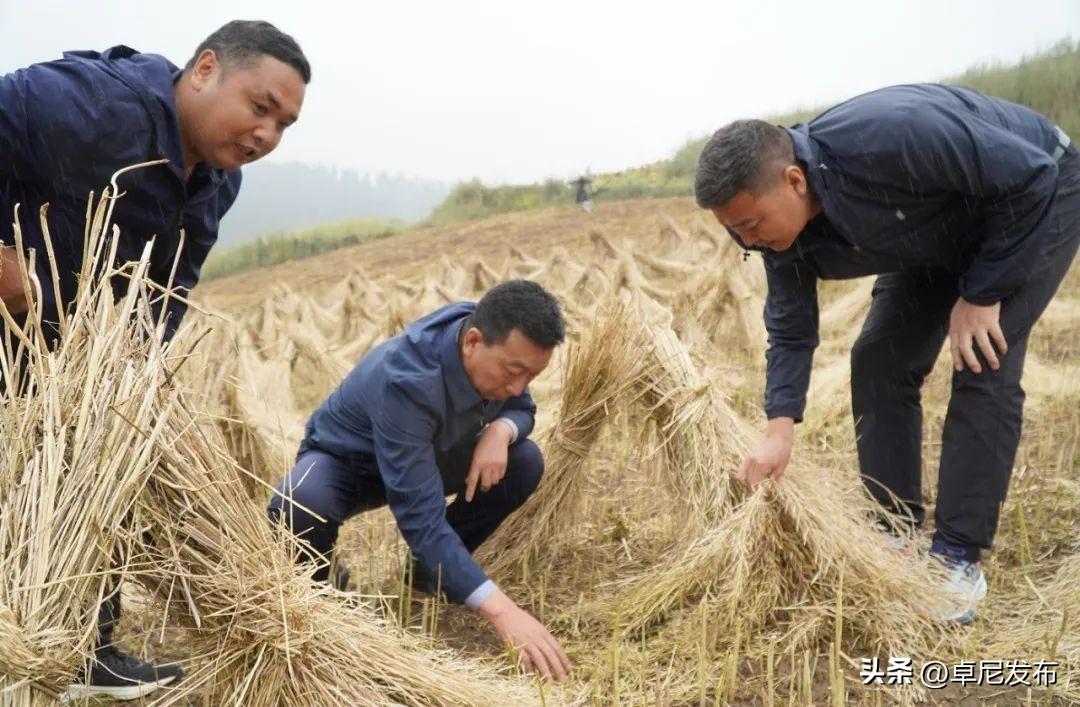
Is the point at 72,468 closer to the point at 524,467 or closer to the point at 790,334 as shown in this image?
the point at 524,467

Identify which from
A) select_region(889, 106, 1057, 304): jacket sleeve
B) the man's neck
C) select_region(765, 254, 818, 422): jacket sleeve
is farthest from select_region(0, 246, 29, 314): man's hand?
select_region(889, 106, 1057, 304): jacket sleeve

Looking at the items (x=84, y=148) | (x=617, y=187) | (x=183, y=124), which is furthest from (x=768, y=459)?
(x=617, y=187)

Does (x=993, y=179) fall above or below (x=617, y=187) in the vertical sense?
above

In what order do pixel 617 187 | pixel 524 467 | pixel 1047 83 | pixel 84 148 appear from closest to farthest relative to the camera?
pixel 84 148 → pixel 524 467 → pixel 1047 83 → pixel 617 187

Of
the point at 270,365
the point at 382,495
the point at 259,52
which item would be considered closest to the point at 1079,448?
the point at 382,495

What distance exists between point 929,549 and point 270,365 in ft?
13.3

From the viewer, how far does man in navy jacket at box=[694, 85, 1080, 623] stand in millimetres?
2275

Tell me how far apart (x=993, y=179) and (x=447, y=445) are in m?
1.57

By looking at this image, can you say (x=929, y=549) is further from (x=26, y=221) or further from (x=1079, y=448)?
(x=26, y=221)

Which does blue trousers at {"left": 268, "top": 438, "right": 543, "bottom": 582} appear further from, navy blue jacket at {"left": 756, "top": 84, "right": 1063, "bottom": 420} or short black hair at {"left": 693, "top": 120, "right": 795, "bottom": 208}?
short black hair at {"left": 693, "top": 120, "right": 795, "bottom": 208}

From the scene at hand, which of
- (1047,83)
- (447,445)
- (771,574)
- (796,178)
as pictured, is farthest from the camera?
(1047,83)

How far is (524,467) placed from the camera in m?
2.91

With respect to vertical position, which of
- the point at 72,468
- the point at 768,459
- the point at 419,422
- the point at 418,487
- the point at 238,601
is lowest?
the point at 768,459

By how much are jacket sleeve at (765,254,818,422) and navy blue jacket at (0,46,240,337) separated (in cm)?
160
